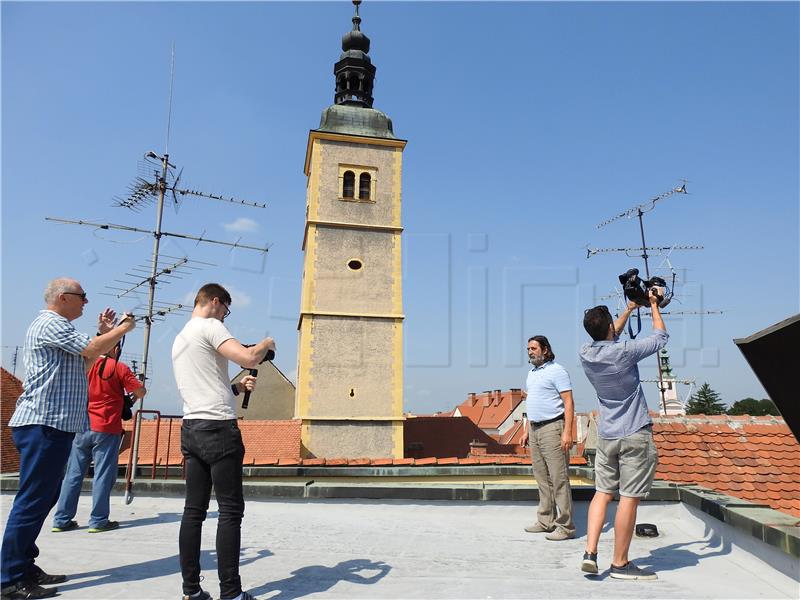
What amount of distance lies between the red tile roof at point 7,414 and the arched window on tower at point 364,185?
598 inches

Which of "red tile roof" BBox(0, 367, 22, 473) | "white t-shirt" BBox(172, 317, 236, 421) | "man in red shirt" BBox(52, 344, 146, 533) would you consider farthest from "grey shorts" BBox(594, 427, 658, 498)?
"red tile roof" BBox(0, 367, 22, 473)

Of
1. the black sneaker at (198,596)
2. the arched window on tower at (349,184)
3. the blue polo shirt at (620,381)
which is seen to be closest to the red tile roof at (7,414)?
the arched window on tower at (349,184)

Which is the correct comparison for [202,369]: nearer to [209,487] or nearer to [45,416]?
[209,487]

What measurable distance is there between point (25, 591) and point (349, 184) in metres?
→ 23.1

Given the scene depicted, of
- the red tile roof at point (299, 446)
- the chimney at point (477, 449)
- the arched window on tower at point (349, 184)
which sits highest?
the arched window on tower at point (349, 184)

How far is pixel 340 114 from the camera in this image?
84.8 ft

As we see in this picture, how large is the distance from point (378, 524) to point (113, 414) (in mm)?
2513

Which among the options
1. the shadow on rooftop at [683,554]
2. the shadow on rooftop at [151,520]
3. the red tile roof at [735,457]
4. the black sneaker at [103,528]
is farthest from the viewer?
the red tile roof at [735,457]

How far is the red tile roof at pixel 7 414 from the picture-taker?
1927 centimetres

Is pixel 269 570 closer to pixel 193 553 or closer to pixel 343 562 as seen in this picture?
pixel 343 562

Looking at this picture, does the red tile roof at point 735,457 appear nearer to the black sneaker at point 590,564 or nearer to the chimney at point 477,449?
the black sneaker at point 590,564

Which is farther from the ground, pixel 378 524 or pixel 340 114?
pixel 340 114

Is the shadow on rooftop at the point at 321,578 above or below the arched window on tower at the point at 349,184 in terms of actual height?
below

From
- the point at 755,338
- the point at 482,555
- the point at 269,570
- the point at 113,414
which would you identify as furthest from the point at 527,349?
the point at 113,414
